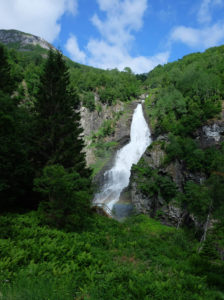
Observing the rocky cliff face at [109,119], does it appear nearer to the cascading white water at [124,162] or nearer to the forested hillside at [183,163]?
the cascading white water at [124,162]

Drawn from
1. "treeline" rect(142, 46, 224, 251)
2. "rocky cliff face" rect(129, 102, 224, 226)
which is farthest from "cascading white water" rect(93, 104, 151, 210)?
"treeline" rect(142, 46, 224, 251)

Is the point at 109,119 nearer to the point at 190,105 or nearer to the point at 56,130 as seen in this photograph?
the point at 190,105

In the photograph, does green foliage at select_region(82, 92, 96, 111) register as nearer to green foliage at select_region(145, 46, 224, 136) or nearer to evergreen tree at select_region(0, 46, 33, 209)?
green foliage at select_region(145, 46, 224, 136)

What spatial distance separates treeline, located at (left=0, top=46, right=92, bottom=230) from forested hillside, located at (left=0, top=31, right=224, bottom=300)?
2.9 inches

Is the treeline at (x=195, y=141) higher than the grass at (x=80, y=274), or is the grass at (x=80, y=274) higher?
the treeline at (x=195, y=141)

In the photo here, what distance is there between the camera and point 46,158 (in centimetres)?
1327

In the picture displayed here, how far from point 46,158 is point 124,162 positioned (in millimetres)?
24847

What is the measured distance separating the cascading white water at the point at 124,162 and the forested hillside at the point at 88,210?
4.37 meters

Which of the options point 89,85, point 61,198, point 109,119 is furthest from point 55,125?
point 89,85

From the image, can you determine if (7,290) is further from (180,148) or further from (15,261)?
(180,148)

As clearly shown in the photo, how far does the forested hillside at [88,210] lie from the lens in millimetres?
4559

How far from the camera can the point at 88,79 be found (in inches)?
2485

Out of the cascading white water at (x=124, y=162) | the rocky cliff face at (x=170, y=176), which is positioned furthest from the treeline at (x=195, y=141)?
the cascading white water at (x=124, y=162)

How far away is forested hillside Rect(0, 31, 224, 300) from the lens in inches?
179
